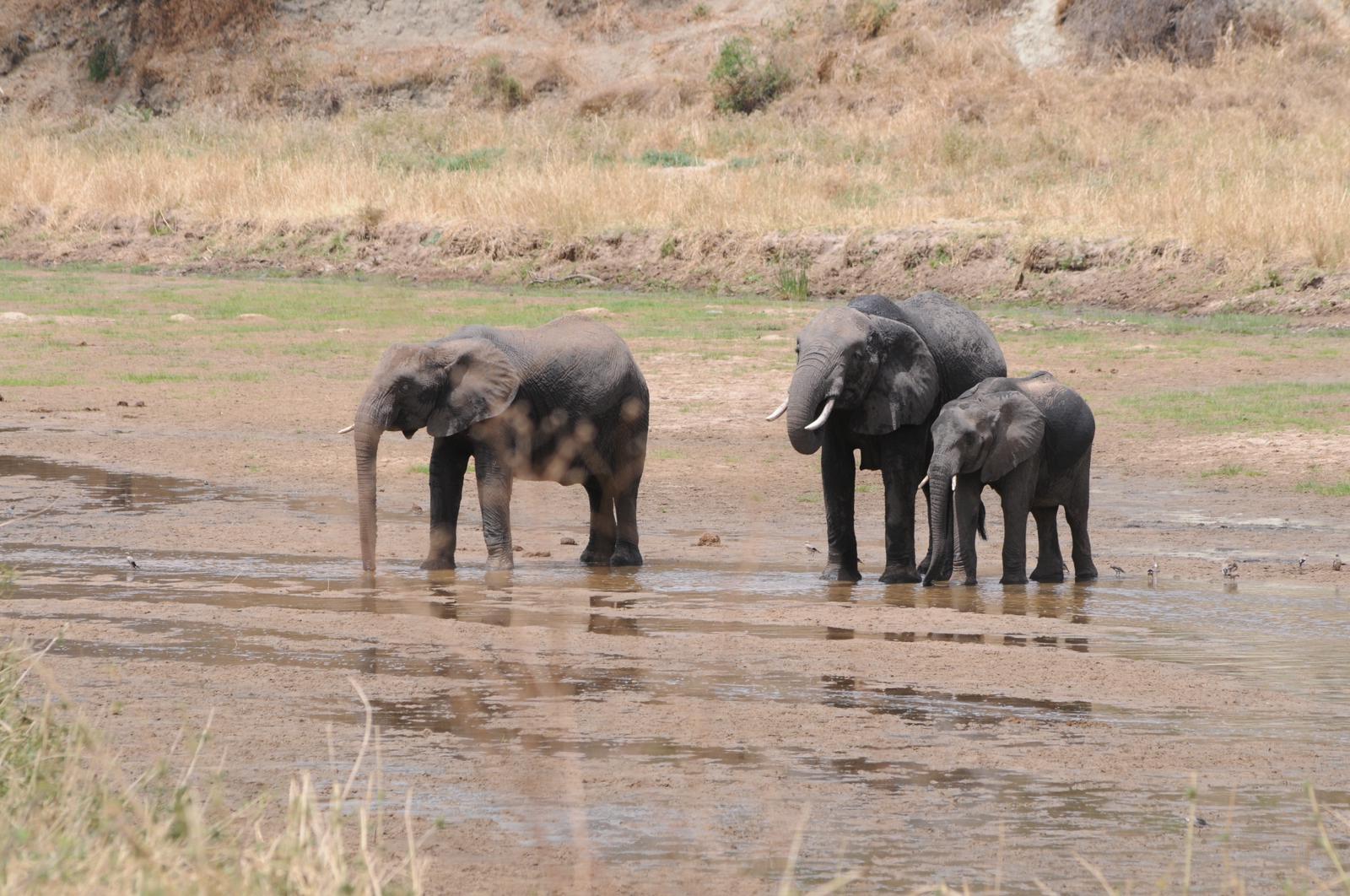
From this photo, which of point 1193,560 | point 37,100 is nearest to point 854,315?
point 1193,560

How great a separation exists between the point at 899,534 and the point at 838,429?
0.68 metres

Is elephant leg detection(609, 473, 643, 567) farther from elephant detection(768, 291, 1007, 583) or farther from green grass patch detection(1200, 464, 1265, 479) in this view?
green grass patch detection(1200, 464, 1265, 479)

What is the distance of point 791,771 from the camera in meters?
6.55

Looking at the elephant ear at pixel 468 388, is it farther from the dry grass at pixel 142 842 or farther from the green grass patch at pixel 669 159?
the green grass patch at pixel 669 159

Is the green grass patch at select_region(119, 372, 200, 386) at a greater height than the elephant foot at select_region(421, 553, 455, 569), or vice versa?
the green grass patch at select_region(119, 372, 200, 386)

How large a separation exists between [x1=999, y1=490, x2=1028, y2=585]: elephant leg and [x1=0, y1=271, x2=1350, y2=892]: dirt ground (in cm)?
34

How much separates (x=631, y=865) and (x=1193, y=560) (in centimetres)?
677

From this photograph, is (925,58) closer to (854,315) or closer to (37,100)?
(37,100)

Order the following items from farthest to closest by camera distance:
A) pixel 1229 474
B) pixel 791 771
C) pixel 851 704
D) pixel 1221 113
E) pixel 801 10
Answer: pixel 801 10, pixel 1221 113, pixel 1229 474, pixel 851 704, pixel 791 771

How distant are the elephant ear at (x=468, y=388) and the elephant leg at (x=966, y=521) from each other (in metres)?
2.53

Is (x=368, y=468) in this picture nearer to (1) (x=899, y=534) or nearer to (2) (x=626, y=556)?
(2) (x=626, y=556)

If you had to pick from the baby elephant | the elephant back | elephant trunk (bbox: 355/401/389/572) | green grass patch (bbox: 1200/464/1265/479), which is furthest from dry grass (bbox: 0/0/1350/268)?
elephant trunk (bbox: 355/401/389/572)

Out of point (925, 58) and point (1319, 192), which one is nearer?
point (1319, 192)

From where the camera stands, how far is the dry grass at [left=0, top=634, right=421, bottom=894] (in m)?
4.05
